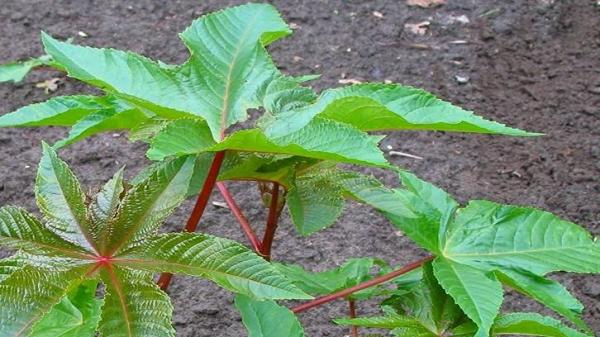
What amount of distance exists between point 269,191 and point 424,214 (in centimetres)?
20

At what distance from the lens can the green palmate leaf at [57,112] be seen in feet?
3.12

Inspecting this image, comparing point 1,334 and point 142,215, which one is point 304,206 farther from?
point 1,334

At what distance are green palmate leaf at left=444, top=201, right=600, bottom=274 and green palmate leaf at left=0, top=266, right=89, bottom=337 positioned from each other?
49 cm

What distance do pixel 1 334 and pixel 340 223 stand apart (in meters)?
1.79

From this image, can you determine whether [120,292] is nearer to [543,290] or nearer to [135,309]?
[135,309]

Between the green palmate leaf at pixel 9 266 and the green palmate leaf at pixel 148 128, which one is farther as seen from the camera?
the green palmate leaf at pixel 148 128

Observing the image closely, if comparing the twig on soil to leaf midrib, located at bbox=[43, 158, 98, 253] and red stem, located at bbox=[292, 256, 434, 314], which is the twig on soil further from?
leaf midrib, located at bbox=[43, 158, 98, 253]

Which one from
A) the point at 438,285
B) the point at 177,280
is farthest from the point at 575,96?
the point at 438,285

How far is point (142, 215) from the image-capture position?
2.83 feet

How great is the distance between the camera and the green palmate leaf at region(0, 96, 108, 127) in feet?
3.12

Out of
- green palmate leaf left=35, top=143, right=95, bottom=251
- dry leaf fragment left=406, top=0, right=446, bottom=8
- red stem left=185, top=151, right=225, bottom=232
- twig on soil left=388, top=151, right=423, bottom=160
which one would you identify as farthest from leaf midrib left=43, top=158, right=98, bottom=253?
dry leaf fragment left=406, top=0, right=446, bottom=8

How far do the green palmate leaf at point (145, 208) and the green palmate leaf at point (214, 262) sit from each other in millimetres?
16

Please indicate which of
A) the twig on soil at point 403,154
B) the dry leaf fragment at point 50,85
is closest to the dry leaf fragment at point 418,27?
the twig on soil at point 403,154

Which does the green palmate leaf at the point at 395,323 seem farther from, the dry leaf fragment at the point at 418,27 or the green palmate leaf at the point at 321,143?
the dry leaf fragment at the point at 418,27
